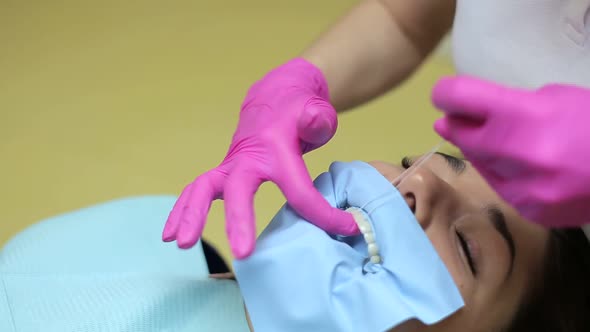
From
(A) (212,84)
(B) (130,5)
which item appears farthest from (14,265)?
(B) (130,5)

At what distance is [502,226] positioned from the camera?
0.73m

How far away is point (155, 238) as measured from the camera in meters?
0.96

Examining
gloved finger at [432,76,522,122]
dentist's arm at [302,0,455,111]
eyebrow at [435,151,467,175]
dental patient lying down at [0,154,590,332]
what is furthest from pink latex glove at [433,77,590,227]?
dentist's arm at [302,0,455,111]

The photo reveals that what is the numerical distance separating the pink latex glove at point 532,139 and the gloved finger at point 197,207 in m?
0.31

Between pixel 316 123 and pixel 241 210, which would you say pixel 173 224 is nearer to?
pixel 241 210

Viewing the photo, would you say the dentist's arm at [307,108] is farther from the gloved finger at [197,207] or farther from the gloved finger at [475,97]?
the gloved finger at [475,97]

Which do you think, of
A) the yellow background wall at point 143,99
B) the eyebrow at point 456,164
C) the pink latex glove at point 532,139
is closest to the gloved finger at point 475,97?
the pink latex glove at point 532,139

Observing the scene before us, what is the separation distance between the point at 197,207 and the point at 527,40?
1.40ft

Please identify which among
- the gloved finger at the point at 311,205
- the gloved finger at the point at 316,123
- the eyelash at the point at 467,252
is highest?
the gloved finger at the point at 316,123

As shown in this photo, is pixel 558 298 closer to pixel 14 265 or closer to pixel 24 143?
pixel 14 265

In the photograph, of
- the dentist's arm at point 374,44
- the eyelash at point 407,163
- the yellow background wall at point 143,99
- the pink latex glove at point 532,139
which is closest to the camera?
the pink latex glove at point 532,139

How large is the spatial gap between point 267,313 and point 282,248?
8 centimetres

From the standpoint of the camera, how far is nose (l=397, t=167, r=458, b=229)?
0.70 meters

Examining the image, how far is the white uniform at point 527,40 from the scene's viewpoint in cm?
65
